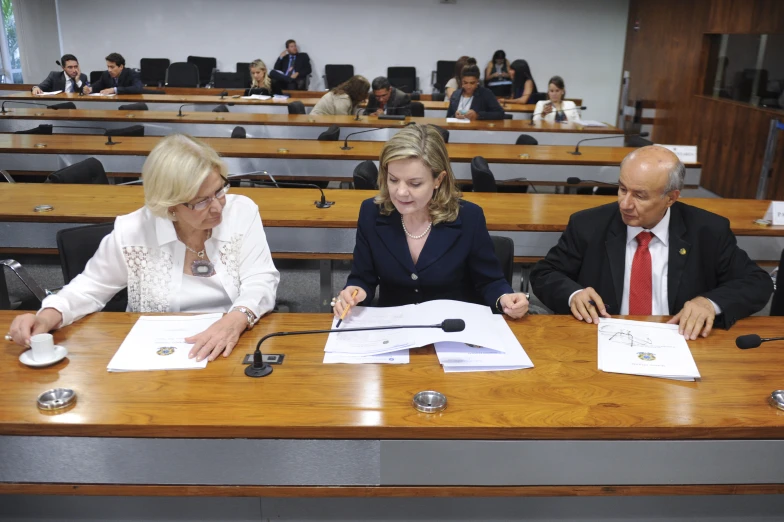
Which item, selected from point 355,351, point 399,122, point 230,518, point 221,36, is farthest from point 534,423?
point 221,36

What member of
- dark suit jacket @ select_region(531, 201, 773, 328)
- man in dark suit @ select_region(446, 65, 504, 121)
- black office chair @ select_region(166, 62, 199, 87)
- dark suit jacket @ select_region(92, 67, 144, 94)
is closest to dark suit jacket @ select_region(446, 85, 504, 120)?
man in dark suit @ select_region(446, 65, 504, 121)

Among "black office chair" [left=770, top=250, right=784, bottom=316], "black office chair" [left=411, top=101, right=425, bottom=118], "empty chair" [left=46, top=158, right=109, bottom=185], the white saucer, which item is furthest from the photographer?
"black office chair" [left=411, top=101, right=425, bottom=118]

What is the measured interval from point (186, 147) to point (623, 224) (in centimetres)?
143

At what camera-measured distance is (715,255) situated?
2125mm

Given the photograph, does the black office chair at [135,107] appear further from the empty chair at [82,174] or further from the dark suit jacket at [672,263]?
the dark suit jacket at [672,263]

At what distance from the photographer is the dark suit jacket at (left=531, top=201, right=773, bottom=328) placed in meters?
2.09

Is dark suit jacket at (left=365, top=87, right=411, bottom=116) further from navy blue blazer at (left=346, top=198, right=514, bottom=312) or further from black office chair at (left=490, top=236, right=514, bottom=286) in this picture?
navy blue blazer at (left=346, top=198, right=514, bottom=312)

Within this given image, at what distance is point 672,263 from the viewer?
213cm

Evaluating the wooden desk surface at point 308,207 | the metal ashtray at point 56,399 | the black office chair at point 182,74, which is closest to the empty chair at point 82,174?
the wooden desk surface at point 308,207

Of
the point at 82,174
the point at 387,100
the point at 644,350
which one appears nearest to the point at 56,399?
the point at 644,350

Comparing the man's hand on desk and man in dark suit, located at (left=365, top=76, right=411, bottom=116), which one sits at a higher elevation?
man in dark suit, located at (left=365, top=76, right=411, bottom=116)

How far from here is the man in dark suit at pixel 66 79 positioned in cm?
862

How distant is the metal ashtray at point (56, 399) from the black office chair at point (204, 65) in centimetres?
1137

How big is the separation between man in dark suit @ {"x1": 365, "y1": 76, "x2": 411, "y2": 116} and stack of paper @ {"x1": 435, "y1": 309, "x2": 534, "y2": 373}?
5483 millimetres
